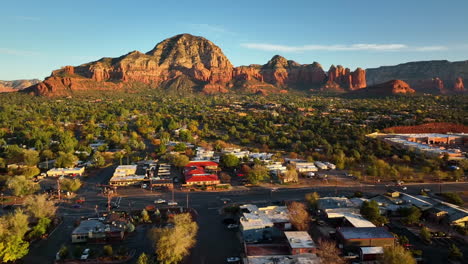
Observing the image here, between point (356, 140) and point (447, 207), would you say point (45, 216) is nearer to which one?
point (447, 207)

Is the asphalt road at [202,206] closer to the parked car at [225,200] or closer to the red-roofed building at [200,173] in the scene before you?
the parked car at [225,200]

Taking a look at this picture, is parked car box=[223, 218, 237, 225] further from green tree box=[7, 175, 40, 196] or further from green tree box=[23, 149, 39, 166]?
green tree box=[23, 149, 39, 166]

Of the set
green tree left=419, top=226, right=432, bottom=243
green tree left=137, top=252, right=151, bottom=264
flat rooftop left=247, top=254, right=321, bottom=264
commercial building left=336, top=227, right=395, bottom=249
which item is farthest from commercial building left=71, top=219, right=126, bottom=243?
green tree left=419, top=226, right=432, bottom=243

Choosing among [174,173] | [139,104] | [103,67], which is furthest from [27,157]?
[103,67]

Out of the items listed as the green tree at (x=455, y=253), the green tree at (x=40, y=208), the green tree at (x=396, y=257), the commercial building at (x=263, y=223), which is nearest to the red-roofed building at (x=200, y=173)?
the commercial building at (x=263, y=223)

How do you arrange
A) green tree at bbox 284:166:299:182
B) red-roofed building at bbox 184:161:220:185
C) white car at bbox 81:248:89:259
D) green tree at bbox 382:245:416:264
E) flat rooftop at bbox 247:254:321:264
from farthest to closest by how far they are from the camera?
green tree at bbox 284:166:299:182, red-roofed building at bbox 184:161:220:185, white car at bbox 81:248:89:259, flat rooftop at bbox 247:254:321:264, green tree at bbox 382:245:416:264

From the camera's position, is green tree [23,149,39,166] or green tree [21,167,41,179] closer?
green tree [21,167,41,179]

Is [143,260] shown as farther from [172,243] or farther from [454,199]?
[454,199]

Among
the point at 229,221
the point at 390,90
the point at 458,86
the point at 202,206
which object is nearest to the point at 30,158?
the point at 202,206
